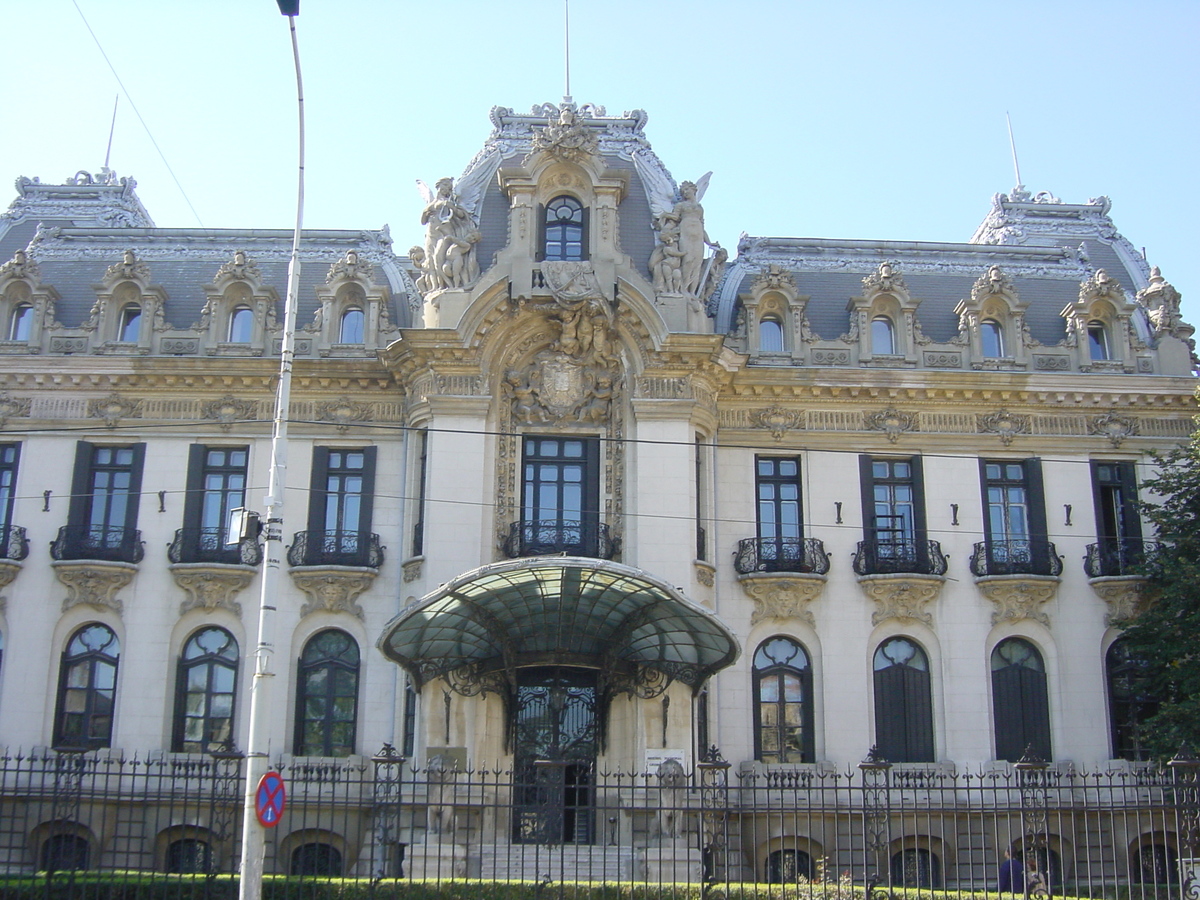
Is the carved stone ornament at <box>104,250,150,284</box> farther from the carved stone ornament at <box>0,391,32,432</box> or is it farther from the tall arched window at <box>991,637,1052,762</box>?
the tall arched window at <box>991,637,1052,762</box>

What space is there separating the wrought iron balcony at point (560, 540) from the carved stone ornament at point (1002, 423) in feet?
31.2

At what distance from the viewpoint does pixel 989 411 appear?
29.7 metres

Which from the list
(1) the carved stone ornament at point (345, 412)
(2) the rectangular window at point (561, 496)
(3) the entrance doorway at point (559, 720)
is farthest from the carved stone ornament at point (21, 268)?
(3) the entrance doorway at point (559, 720)

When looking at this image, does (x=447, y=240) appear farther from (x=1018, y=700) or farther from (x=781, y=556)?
(x=1018, y=700)

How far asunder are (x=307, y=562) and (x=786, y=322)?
41.8 ft

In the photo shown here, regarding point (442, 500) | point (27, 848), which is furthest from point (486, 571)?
point (27, 848)

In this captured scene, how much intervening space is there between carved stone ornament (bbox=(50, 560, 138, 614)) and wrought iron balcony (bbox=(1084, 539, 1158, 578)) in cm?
2187

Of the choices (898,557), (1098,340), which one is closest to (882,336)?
(1098,340)

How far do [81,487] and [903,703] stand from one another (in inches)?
768

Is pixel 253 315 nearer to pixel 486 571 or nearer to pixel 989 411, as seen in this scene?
pixel 486 571

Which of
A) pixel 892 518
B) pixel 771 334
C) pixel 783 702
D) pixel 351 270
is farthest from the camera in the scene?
pixel 771 334

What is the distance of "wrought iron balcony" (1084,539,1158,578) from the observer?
28.4 meters

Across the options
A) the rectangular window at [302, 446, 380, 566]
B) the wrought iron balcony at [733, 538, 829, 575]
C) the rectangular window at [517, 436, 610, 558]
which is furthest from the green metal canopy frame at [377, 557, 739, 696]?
the rectangular window at [302, 446, 380, 566]

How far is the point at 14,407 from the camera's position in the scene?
29.1 m
